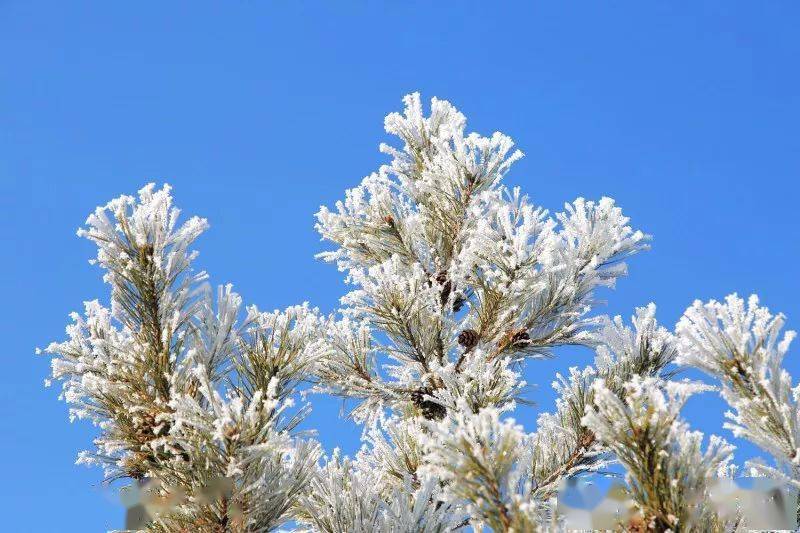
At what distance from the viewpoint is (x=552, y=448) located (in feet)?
16.1

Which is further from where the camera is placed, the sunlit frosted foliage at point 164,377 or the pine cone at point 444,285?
the pine cone at point 444,285

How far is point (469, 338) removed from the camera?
4828 mm

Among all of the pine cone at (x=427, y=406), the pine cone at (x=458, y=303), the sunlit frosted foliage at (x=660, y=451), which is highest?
the pine cone at (x=458, y=303)

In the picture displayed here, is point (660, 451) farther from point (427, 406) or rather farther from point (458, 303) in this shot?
point (458, 303)

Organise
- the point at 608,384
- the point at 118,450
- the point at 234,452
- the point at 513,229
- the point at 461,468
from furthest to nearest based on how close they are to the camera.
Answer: the point at 608,384 → the point at 513,229 → the point at 118,450 → the point at 234,452 → the point at 461,468

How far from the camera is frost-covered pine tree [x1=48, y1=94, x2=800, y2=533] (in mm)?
2674

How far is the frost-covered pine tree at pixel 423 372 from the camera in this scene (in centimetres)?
267

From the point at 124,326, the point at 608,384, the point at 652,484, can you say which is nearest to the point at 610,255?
the point at 608,384

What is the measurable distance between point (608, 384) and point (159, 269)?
2789mm

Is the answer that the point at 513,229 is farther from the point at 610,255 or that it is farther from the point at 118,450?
the point at 118,450

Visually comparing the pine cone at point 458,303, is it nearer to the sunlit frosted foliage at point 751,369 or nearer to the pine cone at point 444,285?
the pine cone at point 444,285

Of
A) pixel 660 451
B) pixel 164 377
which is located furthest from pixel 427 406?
pixel 660 451

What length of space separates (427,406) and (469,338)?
0.58 m

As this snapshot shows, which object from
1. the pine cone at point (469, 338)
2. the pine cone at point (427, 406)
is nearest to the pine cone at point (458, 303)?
the pine cone at point (469, 338)
